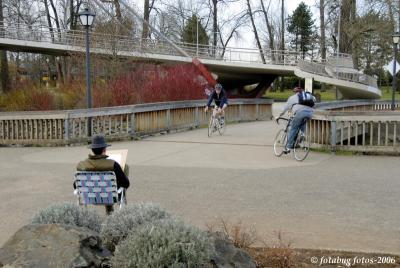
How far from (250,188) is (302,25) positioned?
76385 millimetres

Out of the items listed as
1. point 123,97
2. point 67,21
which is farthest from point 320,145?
point 67,21

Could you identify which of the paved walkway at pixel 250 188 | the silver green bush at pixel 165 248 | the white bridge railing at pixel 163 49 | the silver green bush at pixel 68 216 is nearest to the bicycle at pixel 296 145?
the paved walkway at pixel 250 188

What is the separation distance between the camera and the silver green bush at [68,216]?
4270mm

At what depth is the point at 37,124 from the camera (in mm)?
14438

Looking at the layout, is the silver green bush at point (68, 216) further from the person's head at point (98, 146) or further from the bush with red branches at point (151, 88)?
the bush with red branches at point (151, 88)

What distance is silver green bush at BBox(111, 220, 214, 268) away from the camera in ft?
11.2

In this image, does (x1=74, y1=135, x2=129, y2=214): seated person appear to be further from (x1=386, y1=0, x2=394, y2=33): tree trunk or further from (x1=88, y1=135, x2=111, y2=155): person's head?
(x1=386, y1=0, x2=394, y2=33): tree trunk

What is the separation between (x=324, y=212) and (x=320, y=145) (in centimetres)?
618

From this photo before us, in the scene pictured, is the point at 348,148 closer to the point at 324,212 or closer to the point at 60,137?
the point at 324,212

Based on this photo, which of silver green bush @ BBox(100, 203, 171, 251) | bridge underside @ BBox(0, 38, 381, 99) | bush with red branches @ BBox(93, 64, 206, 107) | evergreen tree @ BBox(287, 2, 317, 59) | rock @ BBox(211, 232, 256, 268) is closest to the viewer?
rock @ BBox(211, 232, 256, 268)

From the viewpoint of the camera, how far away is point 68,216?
429 centimetres

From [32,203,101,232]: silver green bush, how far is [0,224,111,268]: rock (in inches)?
13.8

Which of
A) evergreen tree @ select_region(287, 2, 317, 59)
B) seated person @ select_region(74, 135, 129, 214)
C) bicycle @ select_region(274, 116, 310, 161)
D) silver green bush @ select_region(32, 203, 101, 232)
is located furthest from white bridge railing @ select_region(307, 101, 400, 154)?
evergreen tree @ select_region(287, 2, 317, 59)

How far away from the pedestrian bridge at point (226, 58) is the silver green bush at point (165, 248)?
31864 mm
